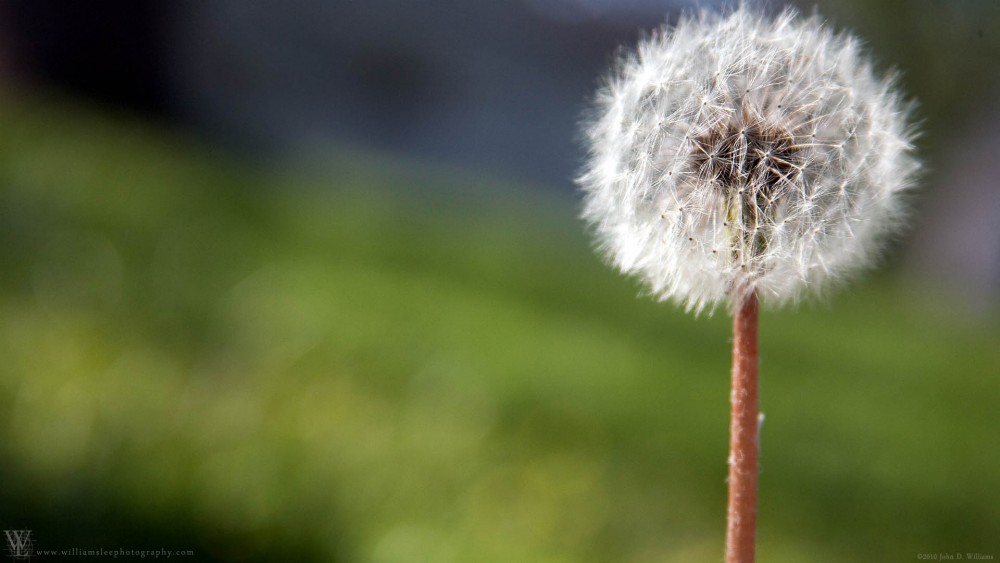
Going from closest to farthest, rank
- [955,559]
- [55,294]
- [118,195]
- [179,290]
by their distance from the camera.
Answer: [955,559] < [55,294] < [179,290] < [118,195]

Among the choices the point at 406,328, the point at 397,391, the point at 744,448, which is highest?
the point at 406,328

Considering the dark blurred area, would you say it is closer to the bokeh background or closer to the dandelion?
the bokeh background

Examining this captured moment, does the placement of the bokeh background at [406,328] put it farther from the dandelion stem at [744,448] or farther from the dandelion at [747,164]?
the dandelion stem at [744,448]

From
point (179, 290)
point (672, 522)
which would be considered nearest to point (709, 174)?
point (672, 522)

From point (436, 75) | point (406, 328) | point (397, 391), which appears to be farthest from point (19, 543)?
point (436, 75)

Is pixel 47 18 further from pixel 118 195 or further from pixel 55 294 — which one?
pixel 55 294

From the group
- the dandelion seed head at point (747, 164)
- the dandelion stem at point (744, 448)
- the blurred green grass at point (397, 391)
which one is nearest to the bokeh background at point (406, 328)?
the blurred green grass at point (397, 391)

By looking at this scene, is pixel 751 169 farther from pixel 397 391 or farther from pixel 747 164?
pixel 397 391
